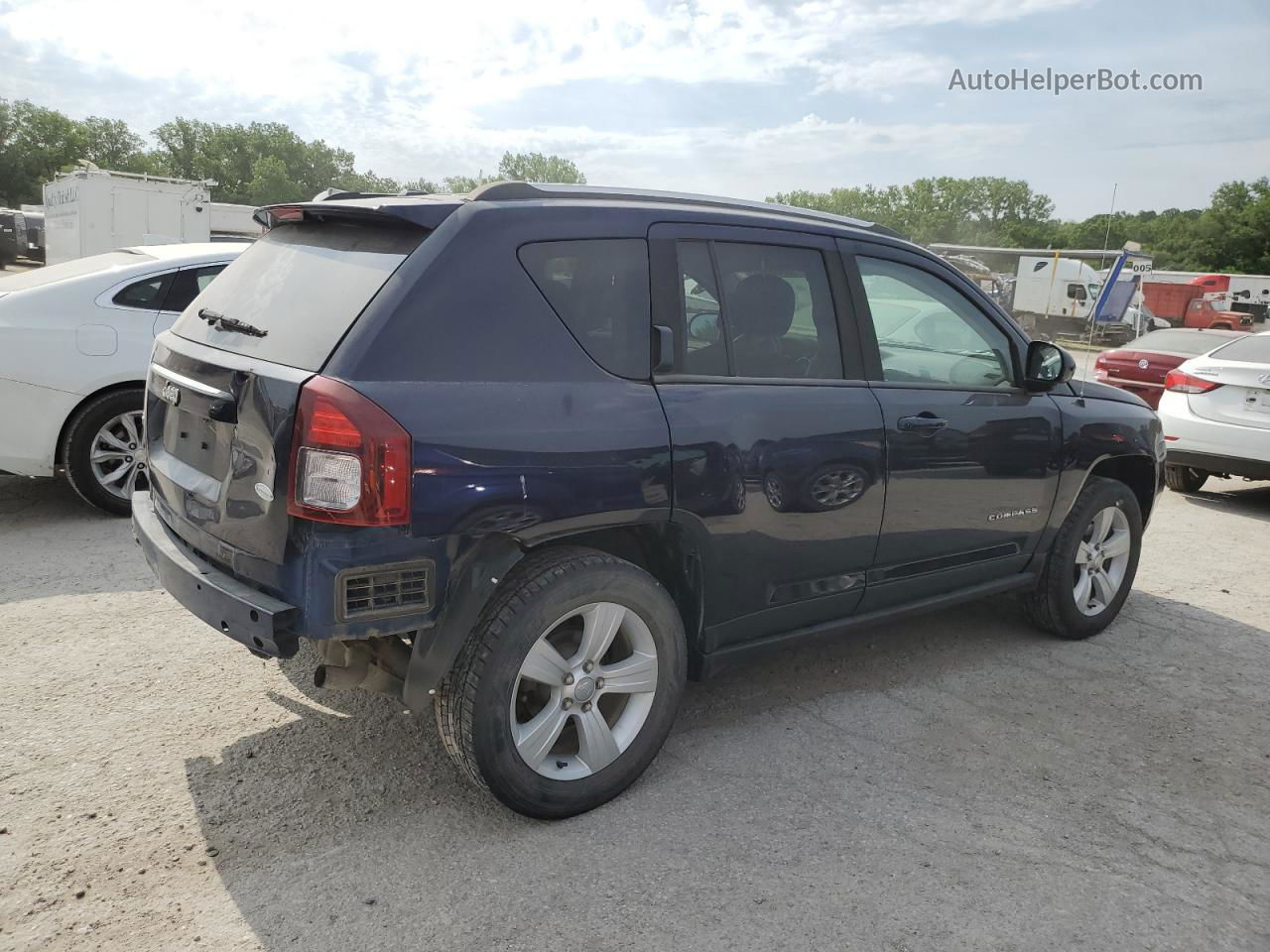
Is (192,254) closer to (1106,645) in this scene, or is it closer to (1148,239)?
(1106,645)

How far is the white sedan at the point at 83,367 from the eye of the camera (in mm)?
5684

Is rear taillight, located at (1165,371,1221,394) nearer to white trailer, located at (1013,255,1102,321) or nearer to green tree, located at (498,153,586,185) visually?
white trailer, located at (1013,255,1102,321)

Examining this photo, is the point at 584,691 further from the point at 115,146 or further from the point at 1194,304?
the point at 115,146

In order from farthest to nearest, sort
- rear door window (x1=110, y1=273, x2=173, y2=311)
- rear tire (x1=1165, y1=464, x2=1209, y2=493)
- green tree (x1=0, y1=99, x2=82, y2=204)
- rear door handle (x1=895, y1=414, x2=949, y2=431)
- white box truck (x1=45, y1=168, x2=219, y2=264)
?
green tree (x1=0, y1=99, x2=82, y2=204) < white box truck (x1=45, y1=168, x2=219, y2=264) < rear tire (x1=1165, y1=464, x2=1209, y2=493) < rear door window (x1=110, y1=273, x2=173, y2=311) < rear door handle (x1=895, y1=414, x2=949, y2=431)

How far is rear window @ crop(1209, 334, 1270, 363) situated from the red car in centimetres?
350

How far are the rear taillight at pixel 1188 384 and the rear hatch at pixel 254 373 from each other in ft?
25.2

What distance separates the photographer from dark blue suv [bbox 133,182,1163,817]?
2.67 m

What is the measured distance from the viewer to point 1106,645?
16.1 feet

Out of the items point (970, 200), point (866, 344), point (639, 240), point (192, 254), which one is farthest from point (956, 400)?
point (970, 200)

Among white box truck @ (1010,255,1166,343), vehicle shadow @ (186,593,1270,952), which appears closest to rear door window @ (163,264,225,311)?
vehicle shadow @ (186,593,1270,952)

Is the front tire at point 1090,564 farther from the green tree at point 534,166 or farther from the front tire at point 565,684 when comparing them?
the green tree at point 534,166

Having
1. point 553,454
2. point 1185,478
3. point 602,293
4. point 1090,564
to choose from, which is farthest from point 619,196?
point 1185,478

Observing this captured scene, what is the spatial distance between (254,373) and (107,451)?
383cm

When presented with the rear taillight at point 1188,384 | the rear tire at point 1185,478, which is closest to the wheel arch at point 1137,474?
the rear taillight at point 1188,384
